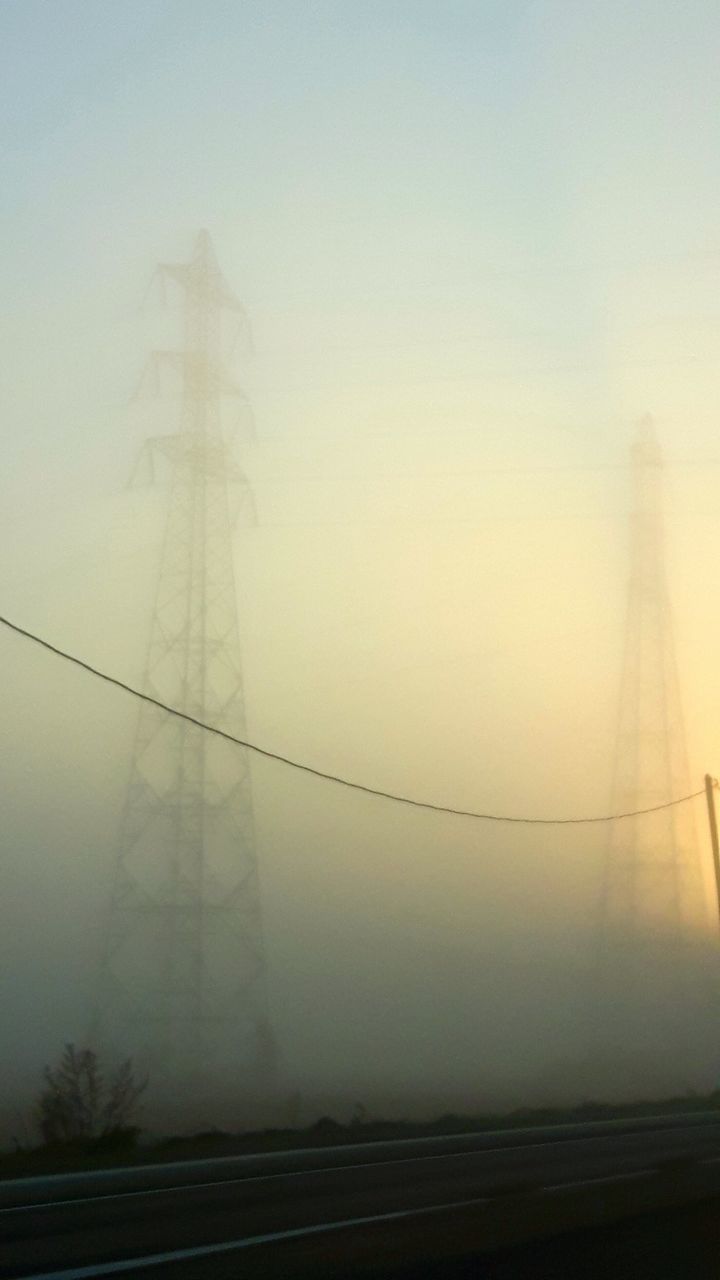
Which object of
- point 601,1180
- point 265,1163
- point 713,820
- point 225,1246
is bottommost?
point 225,1246

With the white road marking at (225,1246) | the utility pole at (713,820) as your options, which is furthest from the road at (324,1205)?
the utility pole at (713,820)

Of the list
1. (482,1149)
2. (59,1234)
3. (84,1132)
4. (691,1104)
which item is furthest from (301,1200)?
(691,1104)

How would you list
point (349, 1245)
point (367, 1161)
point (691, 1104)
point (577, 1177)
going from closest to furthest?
point (349, 1245), point (577, 1177), point (367, 1161), point (691, 1104)

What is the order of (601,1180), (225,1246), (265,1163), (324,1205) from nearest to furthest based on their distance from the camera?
1. (225,1246)
2. (324,1205)
3. (601,1180)
4. (265,1163)

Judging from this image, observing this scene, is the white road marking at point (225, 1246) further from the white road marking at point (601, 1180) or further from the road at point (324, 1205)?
the white road marking at point (601, 1180)

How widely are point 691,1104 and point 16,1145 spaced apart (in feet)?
77.9

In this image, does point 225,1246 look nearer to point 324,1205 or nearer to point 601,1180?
point 324,1205

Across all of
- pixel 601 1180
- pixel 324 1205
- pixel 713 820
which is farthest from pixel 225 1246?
pixel 713 820

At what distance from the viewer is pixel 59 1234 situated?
9383 millimetres

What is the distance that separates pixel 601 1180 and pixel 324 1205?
12.3 feet

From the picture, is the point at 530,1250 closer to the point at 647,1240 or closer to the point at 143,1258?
the point at 647,1240

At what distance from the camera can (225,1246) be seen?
28.9 feet

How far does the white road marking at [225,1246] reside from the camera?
7723 millimetres

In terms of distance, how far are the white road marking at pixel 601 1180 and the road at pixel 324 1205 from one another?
0.02m
